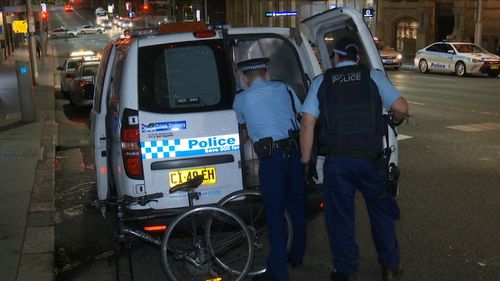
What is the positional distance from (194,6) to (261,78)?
8106 centimetres

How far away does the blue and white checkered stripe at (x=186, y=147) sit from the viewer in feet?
16.0

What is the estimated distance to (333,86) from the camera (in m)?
4.34

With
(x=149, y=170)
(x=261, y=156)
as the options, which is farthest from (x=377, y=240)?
(x=149, y=170)

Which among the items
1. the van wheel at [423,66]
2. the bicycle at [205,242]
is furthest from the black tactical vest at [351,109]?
the van wheel at [423,66]

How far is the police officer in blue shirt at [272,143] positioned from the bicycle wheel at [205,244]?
23 cm

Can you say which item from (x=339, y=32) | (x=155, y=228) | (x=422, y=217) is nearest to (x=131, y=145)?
(x=155, y=228)

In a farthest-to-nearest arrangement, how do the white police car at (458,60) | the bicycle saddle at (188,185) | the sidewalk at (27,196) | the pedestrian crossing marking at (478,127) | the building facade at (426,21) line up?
the building facade at (426,21)
the white police car at (458,60)
the pedestrian crossing marking at (478,127)
the sidewalk at (27,196)
the bicycle saddle at (188,185)

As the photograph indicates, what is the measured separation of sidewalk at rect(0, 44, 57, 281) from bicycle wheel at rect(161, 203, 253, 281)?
50.9 inches

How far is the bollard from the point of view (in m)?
14.0

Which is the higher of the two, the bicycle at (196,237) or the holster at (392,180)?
the holster at (392,180)

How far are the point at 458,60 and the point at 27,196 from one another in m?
20.1

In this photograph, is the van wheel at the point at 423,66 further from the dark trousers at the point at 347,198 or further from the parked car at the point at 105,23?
the parked car at the point at 105,23

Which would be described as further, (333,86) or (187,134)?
(187,134)

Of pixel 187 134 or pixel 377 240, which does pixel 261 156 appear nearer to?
pixel 187 134
